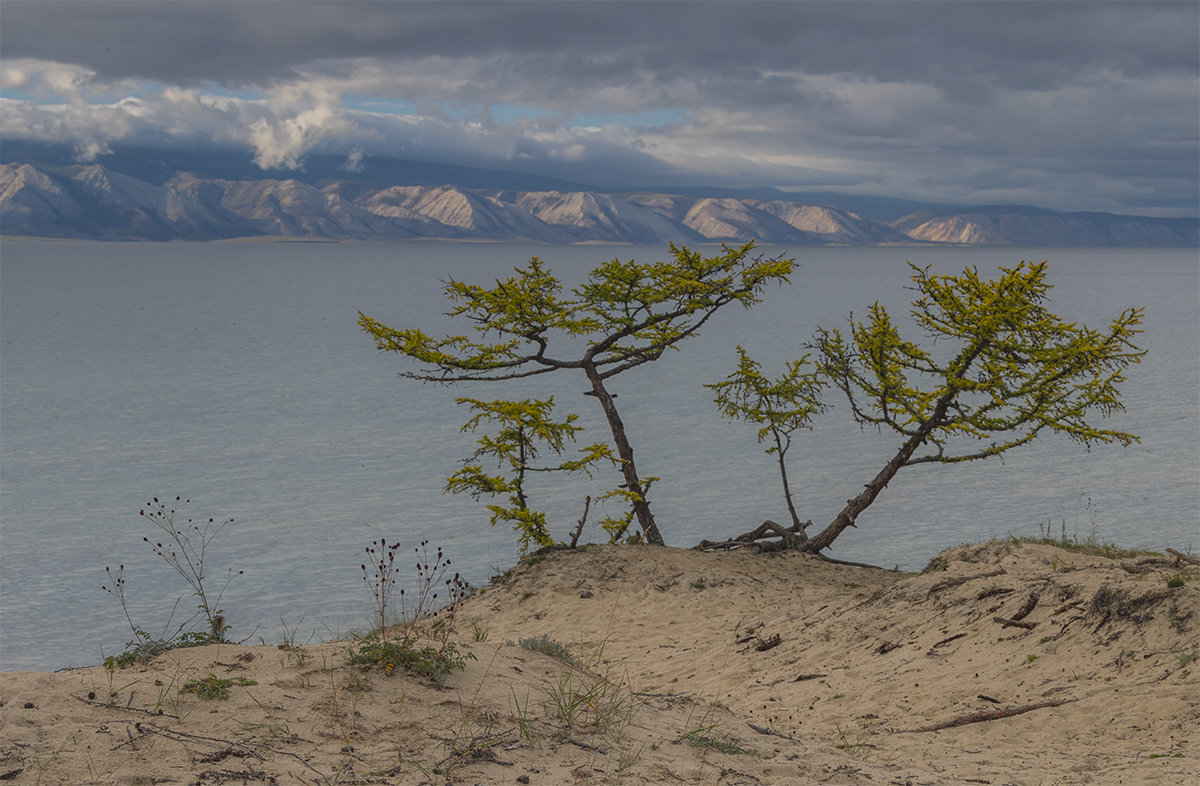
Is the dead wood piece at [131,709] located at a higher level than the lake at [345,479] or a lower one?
higher

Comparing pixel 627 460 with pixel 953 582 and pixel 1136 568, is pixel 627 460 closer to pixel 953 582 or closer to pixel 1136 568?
pixel 953 582

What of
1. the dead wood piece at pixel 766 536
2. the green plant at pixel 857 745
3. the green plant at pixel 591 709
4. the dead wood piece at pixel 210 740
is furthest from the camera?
the dead wood piece at pixel 766 536

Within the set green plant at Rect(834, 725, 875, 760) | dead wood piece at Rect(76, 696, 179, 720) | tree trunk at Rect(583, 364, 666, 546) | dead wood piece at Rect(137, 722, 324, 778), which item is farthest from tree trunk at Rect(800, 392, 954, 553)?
dead wood piece at Rect(76, 696, 179, 720)

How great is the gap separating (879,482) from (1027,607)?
9.31m

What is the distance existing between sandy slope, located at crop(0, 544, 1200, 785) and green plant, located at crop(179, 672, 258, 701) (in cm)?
6

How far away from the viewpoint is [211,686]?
733 centimetres

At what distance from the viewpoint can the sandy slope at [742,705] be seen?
6484 millimetres

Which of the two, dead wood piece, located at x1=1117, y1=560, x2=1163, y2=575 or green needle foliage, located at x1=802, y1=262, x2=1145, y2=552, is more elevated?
green needle foliage, located at x1=802, y1=262, x2=1145, y2=552

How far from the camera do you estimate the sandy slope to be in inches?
255

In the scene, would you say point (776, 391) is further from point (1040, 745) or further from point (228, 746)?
point (228, 746)

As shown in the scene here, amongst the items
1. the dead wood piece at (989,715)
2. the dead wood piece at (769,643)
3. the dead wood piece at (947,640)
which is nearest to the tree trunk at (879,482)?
the dead wood piece at (769,643)

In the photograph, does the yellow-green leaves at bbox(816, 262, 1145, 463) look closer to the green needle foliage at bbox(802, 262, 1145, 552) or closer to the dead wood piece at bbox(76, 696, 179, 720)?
the green needle foliage at bbox(802, 262, 1145, 552)

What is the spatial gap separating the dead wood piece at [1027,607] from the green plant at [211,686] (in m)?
8.90

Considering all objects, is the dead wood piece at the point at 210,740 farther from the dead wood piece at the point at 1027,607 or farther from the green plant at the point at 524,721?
the dead wood piece at the point at 1027,607
